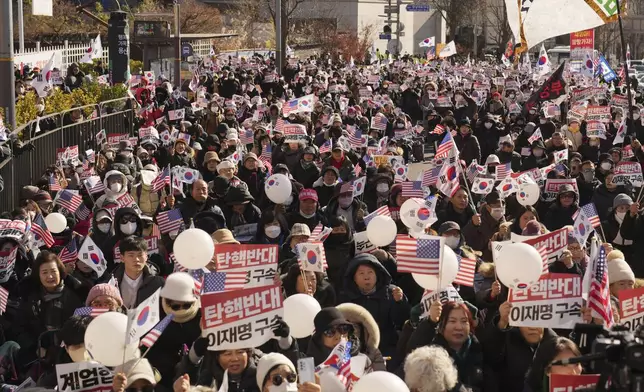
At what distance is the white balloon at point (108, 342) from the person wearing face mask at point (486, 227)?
5702 mm

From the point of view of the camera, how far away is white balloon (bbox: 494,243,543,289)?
7.57 m

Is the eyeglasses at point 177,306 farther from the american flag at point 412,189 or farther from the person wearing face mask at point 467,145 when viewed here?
the person wearing face mask at point 467,145

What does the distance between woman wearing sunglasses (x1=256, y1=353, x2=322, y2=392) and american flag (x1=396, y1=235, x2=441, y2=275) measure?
2.13 metres

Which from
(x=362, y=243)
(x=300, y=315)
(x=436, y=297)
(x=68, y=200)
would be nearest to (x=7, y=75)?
(x=68, y=200)

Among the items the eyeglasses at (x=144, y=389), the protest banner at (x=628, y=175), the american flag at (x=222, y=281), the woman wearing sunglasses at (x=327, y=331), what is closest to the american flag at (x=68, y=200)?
the american flag at (x=222, y=281)

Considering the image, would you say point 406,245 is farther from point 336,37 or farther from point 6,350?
point 336,37

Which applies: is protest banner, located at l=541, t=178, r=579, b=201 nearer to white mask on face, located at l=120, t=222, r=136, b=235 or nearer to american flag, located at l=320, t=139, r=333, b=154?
american flag, located at l=320, t=139, r=333, b=154

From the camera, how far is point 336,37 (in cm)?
6450

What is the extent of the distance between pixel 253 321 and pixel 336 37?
58.5 metres

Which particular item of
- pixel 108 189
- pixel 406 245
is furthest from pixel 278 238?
pixel 406 245

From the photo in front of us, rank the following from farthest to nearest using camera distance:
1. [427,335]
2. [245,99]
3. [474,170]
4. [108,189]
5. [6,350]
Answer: [245,99]
[474,170]
[108,189]
[6,350]
[427,335]

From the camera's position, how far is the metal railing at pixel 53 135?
16.0 metres

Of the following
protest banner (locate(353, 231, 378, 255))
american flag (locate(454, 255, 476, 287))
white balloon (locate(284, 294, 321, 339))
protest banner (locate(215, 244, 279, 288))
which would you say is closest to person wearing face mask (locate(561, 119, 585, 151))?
protest banner (locate(353, 231, 378, 255))

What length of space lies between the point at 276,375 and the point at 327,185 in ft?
26.6
